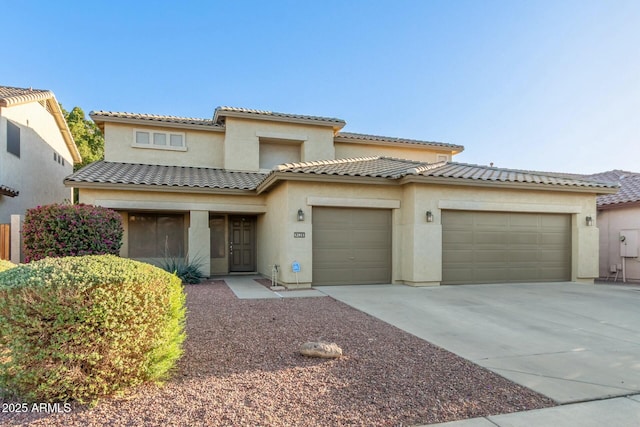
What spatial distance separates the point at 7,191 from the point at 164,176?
578 cm

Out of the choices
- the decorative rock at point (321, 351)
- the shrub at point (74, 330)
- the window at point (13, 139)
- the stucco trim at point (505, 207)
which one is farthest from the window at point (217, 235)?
the shrub at point (74, 330)

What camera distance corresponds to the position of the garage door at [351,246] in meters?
11.4

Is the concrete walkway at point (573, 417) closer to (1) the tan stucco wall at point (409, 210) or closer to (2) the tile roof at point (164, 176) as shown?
(1) the tan stucco wall at point (409, 210)

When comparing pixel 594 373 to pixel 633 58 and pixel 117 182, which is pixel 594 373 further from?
pixel 117 182

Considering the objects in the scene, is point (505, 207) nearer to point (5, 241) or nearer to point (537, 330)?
point (537, 330)

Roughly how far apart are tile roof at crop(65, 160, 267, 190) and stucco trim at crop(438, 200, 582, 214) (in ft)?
23.6

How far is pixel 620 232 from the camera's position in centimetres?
1526

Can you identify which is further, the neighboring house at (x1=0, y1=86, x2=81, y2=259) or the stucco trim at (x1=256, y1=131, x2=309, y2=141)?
the stucco trim at (x1=256, y1=131, x2=309, y2=141)

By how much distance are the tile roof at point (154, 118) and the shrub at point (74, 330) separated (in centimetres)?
1308

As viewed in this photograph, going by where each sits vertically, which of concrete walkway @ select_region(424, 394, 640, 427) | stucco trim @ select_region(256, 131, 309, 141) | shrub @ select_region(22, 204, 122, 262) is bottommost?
concrete walkway @ select_region(424, 394, 640, 427)

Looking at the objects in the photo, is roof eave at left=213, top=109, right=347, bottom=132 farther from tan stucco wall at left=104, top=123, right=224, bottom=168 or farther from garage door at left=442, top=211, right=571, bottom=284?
garage door at left=442, top=211, right=571, bottom=284

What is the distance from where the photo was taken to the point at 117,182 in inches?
481

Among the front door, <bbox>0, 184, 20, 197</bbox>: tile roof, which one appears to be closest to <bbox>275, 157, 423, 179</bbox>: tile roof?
the front door

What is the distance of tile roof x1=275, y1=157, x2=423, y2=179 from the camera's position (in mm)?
10984
